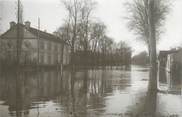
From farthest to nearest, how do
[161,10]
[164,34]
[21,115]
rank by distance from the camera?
[161,10]
[164,34]
[21,115]

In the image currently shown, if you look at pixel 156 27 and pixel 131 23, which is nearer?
pixel 156 27

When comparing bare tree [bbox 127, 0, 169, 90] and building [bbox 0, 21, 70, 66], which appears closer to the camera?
bare tree [bbox 127, 0, 169, 90]

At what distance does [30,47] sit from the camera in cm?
1564

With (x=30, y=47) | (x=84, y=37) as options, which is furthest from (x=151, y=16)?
(x=84, y=37)

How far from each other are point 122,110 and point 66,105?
154 centimetres

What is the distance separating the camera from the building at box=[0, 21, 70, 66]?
1194 centimetres

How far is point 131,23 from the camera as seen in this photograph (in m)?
9.70

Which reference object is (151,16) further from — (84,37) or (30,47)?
(84,37)

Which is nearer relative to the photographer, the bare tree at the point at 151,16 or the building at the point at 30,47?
the bare tree at the point at 151,16

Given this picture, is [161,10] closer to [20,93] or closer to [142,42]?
[142,42]

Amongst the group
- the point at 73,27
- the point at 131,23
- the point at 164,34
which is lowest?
the point at 164,34

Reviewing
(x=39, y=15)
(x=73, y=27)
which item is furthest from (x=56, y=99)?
(x=73, y=27)

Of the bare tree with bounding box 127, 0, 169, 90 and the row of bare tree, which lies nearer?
the bare tree with bounding box 127, 0, 169, 90

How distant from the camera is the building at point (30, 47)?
39.2ft
